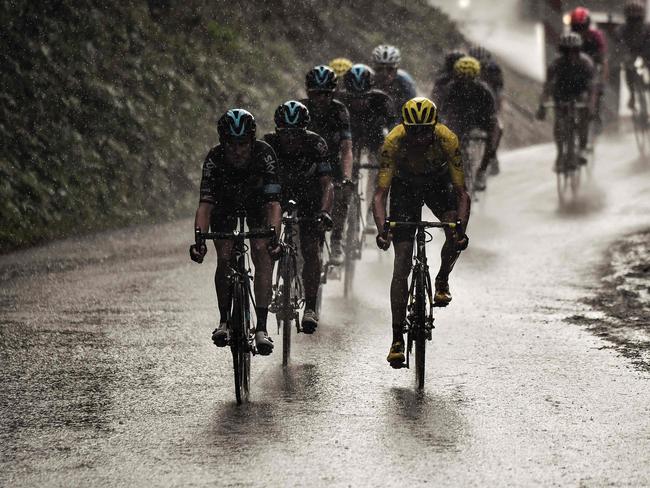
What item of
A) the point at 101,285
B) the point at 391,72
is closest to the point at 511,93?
the point at 391,72

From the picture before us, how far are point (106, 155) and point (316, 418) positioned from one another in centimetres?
1213

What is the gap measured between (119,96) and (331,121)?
31.3 feet

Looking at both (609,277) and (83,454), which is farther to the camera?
(609,277)

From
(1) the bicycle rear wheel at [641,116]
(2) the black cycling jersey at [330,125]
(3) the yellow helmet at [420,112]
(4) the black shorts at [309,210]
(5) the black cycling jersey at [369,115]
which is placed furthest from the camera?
(1) the bicycle rear wheel at [641,116]

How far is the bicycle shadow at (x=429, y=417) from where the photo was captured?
7934 mm

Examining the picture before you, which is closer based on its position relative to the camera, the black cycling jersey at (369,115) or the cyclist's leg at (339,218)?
the cyclist's leg at (339,218)

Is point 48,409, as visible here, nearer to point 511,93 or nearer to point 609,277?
point 609,277

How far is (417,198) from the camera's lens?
995 centimetres

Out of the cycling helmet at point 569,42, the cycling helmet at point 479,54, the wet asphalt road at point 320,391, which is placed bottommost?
the wet asphalt road at point 320,391

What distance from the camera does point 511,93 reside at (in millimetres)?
30938

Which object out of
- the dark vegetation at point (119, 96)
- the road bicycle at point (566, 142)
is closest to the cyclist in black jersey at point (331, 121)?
the dark vegetation at point (119, 96)

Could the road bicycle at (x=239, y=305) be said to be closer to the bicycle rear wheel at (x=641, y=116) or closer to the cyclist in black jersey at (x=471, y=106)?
the cyclist in black jersey at (x=471, y=106)

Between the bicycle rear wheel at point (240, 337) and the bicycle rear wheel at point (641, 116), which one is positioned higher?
the bicycle rear wheel at point (641, 116)

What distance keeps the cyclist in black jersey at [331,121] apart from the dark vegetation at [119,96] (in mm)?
5827
